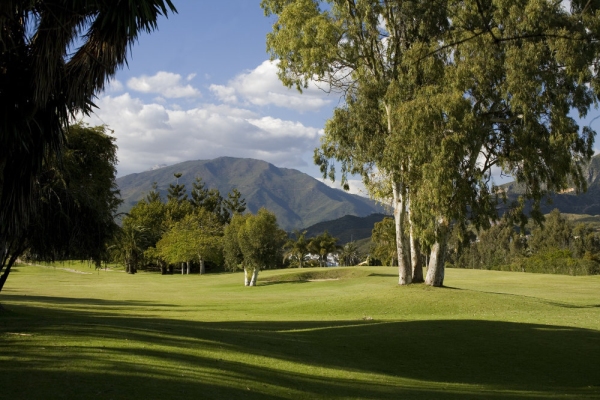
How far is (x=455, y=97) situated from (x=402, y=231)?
7722 mm

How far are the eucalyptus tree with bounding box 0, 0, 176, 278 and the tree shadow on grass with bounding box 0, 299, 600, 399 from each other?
8.85 feet

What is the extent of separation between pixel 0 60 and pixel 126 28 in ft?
7.46

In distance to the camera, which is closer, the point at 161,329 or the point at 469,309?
the point at 161,329

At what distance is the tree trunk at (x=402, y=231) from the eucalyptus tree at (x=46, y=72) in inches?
789

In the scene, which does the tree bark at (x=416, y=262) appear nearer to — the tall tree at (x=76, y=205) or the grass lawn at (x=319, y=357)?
the grass lawn at (x=319, y=357)

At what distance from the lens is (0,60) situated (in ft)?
30.1

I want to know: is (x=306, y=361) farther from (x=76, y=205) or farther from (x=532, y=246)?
(x=532, y=246)

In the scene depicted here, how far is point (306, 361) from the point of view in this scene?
38.1 ft

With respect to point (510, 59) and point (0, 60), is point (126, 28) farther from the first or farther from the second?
point (510, 59)

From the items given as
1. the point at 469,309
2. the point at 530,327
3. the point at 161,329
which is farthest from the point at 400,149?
the point at 161,329

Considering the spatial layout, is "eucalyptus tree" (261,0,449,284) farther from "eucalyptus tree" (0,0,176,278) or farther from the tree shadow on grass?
"eucalyptus tree" (0,0,176,278)

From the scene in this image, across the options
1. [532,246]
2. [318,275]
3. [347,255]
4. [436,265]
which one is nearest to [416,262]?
[436,265]

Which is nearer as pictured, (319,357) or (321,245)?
(319,357)

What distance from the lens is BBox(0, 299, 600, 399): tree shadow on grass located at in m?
7.81
